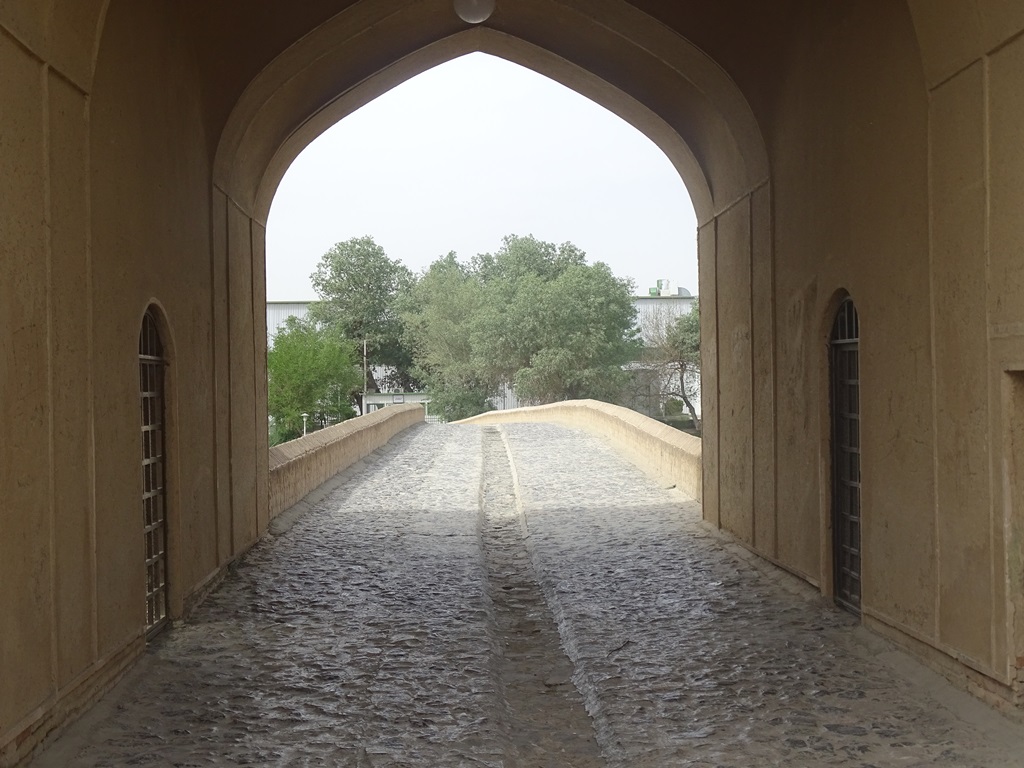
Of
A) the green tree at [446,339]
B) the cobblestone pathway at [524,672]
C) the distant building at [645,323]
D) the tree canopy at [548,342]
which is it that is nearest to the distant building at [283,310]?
the distant building at [645,323]

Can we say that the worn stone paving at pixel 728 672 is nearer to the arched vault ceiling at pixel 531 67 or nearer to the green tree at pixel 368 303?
the arched vault ceiling at pixel 531 67

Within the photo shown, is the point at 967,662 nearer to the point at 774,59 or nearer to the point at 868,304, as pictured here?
the point at 868,304

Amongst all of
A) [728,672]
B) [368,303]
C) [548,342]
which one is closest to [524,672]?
[728,672]

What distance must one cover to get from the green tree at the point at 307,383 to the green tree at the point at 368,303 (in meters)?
5.97

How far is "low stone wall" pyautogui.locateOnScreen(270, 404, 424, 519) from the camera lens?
40.6 feet

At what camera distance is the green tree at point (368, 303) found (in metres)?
66.2

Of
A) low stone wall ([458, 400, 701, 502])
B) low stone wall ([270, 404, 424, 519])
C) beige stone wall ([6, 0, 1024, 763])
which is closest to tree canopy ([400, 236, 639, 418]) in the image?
low stone wall ([458, 400, 701, 502])

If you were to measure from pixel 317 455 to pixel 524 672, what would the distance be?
909 cm

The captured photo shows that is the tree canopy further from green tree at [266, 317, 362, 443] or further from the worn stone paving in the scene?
the worn stone paving

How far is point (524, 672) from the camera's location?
6367mm

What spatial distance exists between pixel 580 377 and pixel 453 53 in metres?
37.9

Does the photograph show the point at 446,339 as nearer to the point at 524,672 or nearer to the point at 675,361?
the point at 675,361

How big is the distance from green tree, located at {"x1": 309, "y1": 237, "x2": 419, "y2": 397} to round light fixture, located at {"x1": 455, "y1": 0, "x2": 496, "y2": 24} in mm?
55305

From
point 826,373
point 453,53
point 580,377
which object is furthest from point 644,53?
point 580,377
